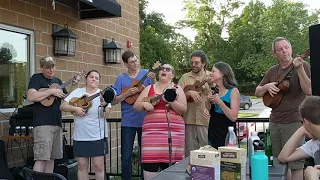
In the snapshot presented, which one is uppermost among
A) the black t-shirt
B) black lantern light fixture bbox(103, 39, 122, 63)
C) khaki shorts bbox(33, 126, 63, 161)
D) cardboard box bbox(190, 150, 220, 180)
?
black lantern light fixture bbox(103, 39, 122, 63)

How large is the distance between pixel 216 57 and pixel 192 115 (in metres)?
34.6

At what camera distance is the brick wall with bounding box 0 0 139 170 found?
4954 millimetres

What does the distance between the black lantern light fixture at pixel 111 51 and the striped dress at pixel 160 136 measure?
3660 millimetres

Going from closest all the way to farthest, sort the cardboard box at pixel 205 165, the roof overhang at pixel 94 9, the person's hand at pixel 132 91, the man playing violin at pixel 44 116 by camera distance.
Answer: the cardboard box at pixel 205 165 → the man playing violin at pixel 44 116 → the person's hand at pixel 132 91 → the roof overhang at pixel 94 9

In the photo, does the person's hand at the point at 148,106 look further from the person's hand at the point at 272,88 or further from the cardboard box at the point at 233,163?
the cardboard box at the point at 233,163

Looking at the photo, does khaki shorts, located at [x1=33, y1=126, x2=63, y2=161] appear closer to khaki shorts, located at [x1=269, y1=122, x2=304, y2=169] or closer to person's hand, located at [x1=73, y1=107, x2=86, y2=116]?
person's hand, located at [x1=73, y1=107, x2=86, y2=116]

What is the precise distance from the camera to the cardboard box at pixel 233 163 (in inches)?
77.3

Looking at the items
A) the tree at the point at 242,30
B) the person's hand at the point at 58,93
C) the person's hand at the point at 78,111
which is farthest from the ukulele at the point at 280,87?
the tree at the point at 242,30

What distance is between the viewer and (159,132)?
11.6ft

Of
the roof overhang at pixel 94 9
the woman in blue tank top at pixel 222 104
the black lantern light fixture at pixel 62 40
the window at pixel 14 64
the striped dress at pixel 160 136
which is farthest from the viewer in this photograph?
the roof overhang at pixel 94 9

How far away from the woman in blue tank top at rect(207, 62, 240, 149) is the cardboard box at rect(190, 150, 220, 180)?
54.5 inches

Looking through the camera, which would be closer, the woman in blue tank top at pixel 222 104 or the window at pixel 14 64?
the woman in blue tank top at pixel 222 104

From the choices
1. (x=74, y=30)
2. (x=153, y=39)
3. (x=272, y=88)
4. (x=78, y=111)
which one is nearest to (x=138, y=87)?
(x=78, y=111)

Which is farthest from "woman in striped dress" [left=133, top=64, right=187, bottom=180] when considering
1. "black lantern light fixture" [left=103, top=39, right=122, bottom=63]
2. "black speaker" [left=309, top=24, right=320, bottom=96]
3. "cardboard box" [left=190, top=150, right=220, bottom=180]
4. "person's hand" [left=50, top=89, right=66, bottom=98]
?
"black lantern light fixture" [left=103, top=39, right=122, bottom=63]
